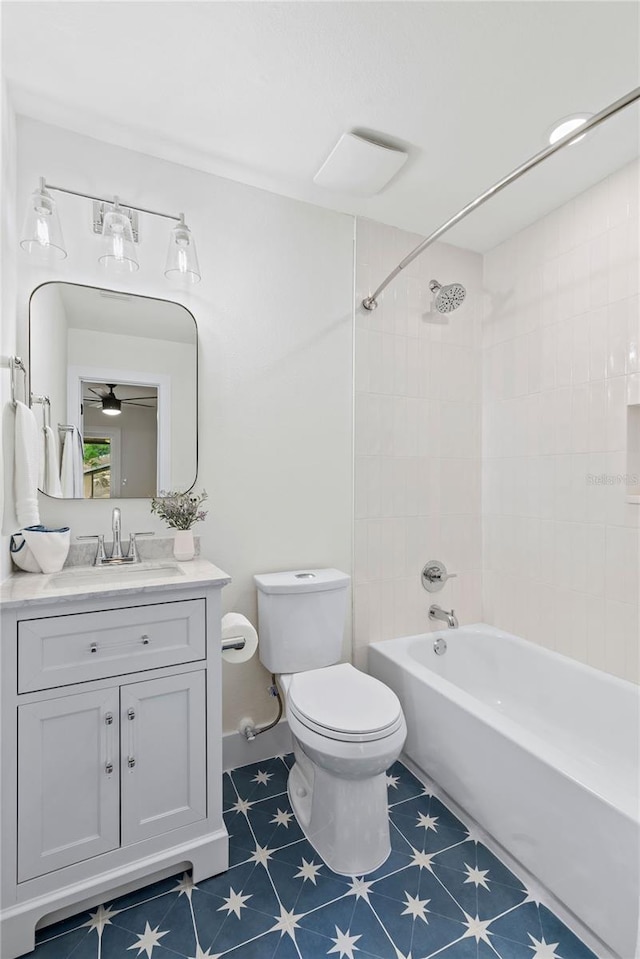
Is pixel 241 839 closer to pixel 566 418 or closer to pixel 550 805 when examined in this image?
pixel 550 805

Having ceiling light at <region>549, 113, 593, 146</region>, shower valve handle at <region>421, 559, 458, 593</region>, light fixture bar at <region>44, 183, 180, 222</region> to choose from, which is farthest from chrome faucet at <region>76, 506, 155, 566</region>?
ceiling light at <region>549, 113, 593, 146</region>

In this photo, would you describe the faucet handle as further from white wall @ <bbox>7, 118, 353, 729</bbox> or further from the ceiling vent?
the ceiling vent

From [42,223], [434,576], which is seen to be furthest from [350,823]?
[42,223]

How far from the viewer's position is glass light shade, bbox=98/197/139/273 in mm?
1648

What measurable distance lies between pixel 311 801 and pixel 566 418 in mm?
1882

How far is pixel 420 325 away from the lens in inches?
95.4

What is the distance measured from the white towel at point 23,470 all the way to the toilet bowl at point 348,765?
1.03 meters

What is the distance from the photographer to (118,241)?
1.65 m

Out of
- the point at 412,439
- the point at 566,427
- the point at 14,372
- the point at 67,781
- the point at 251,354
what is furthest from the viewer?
the point at 412,439

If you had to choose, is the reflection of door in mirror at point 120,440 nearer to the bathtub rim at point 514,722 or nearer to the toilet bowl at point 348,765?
the toilet bowl at point 348,765

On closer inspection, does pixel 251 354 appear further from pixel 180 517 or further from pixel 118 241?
pixel 180 517

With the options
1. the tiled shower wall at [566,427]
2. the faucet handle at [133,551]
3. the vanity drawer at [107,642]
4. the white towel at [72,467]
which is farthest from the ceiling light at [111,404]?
the tiled shower wall at [566,427]

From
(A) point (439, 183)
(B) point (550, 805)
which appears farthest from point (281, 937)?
(A) point (439, 183)

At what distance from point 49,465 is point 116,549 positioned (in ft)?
1.24
